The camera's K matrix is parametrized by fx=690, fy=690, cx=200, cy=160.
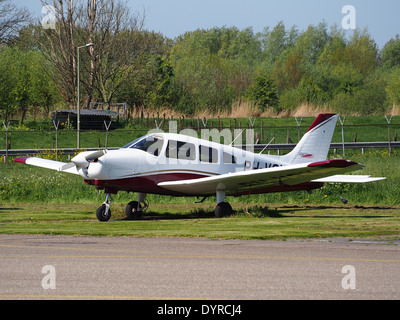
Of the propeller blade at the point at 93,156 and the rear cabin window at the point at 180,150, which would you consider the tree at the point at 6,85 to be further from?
the propeller blade at the point at 93,156

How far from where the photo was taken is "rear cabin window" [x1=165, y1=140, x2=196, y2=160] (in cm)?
1803

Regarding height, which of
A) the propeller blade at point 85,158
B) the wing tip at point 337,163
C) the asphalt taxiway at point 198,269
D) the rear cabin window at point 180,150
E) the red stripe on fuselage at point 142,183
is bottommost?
the asphalt taxiway at point 198,269

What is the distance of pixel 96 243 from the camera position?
1262cm

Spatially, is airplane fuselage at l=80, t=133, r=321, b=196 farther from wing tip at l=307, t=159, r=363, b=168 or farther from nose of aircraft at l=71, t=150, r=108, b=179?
wing tip at l=307, t=159, r=363, b=168

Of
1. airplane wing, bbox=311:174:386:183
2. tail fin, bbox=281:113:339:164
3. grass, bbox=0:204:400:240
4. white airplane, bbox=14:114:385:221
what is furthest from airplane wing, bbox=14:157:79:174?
airplane wing, bbox=311:174:386:183

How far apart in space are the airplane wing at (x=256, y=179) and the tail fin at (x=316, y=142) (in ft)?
5.69

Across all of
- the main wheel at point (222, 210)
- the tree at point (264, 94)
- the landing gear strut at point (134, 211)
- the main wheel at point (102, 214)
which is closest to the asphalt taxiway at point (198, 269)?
the main wheel at point (102, 214)

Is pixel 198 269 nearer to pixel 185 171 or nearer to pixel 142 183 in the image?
pixel 142 183

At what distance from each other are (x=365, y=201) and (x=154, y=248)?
1158cm

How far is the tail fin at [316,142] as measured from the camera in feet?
66.5

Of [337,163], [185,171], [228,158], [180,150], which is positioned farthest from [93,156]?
[337,163]

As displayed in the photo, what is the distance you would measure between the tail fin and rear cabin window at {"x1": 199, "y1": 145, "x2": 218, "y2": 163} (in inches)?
120

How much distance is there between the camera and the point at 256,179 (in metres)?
18.0

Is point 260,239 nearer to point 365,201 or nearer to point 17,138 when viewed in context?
point 365,201
